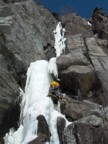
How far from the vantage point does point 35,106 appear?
54.7 feet

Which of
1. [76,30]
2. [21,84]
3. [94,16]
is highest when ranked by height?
[94,16]

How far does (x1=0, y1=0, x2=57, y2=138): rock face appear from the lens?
18.6m

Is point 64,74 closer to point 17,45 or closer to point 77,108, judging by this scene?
point 77,108

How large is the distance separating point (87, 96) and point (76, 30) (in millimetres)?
11261

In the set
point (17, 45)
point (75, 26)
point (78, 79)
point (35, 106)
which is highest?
point (75, 26)

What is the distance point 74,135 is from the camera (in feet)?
47.4

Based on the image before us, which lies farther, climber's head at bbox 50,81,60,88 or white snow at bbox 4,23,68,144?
climber's head at bbox 50,81,60,88

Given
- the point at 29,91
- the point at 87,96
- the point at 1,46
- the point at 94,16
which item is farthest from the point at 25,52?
the point at 94,16

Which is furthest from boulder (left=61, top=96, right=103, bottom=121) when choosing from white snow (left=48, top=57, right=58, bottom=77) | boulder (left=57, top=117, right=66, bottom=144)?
white snow (left=48, top=57, right=58, bottom=77)

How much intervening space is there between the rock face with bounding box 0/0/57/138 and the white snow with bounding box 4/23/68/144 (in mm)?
517

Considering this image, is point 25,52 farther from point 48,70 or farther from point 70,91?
point 70,91

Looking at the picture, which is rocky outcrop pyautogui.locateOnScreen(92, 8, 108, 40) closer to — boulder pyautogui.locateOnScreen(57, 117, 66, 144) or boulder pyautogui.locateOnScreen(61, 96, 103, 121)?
boulder pyautogui.locateOnScreen(61, 96, 103, 121)

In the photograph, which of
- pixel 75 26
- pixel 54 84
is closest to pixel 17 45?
pixel 54 84

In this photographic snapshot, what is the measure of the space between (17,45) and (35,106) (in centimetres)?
540
